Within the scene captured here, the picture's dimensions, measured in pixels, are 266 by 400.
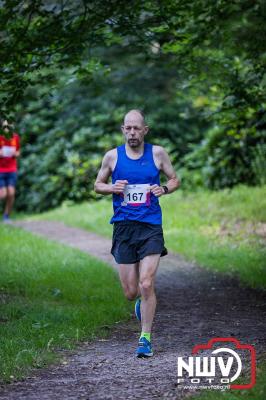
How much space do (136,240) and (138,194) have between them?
1.39 ft

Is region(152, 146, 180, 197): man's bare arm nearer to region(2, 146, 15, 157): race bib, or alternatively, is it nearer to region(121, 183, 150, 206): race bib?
region(121, 183, 150, 206): race bib

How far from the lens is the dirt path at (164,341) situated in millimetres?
5945

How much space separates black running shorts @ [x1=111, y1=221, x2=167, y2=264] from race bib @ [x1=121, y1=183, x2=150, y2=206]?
19 cm

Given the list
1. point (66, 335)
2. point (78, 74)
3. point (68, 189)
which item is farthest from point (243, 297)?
point (68, 189)

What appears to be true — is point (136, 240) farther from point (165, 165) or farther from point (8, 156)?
point (8, 156)

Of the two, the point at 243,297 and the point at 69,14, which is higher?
the point at 69,14

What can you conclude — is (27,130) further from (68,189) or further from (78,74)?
(78,74)

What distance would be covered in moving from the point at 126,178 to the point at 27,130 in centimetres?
1748

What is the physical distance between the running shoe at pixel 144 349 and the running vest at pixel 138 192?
1.07 metres

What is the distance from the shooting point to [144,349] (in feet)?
22.6

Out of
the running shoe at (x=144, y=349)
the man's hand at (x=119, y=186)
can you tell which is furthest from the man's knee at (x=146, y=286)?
the man's hand at (x=119, y=186)

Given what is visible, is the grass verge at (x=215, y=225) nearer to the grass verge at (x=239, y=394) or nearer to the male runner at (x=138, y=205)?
the male runner at (x=138, y=205)

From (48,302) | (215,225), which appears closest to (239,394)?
(48,302)

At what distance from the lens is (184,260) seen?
42.0 feet
